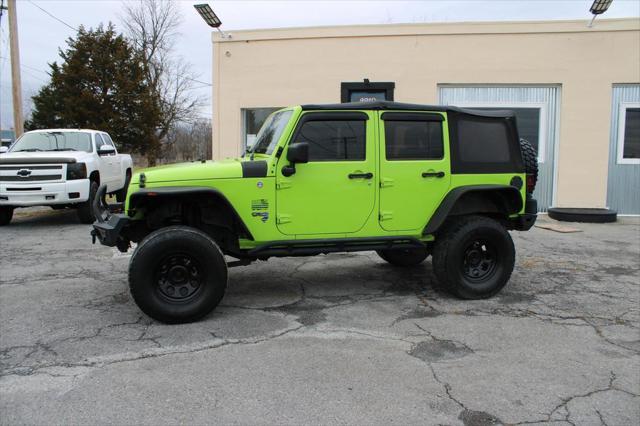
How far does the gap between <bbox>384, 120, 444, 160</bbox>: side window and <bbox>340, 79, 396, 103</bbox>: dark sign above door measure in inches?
279

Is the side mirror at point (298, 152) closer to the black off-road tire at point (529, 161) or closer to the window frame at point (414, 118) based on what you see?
the window frame at point (414, 118)

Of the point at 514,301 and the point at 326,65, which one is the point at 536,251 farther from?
the point at 326,65

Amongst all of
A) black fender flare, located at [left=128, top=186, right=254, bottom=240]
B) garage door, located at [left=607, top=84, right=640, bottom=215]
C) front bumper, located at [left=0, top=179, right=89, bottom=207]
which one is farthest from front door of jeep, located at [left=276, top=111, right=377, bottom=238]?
garage door, located at [left=607, top=84, right=640, bottom=215]

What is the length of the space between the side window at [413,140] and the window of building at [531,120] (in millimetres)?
7487

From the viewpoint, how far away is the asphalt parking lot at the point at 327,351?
3234 millimetres

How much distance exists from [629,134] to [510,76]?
3083 millimetres

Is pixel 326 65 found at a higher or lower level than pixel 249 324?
higher

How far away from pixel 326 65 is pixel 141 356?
9.69 metres

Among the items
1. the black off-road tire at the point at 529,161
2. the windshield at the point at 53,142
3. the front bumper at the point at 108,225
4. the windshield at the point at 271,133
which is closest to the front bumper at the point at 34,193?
the windshield at the point at 53,142

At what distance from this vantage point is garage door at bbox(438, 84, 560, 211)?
12273 millimetres

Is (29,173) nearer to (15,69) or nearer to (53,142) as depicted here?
(53,142)

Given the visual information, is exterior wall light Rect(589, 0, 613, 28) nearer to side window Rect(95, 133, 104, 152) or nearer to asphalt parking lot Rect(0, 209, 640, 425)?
asphalt parking lot Rect(0, 209, 640, 425)

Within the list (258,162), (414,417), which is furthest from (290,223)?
(414,417)

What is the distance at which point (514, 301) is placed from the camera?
219 inches
